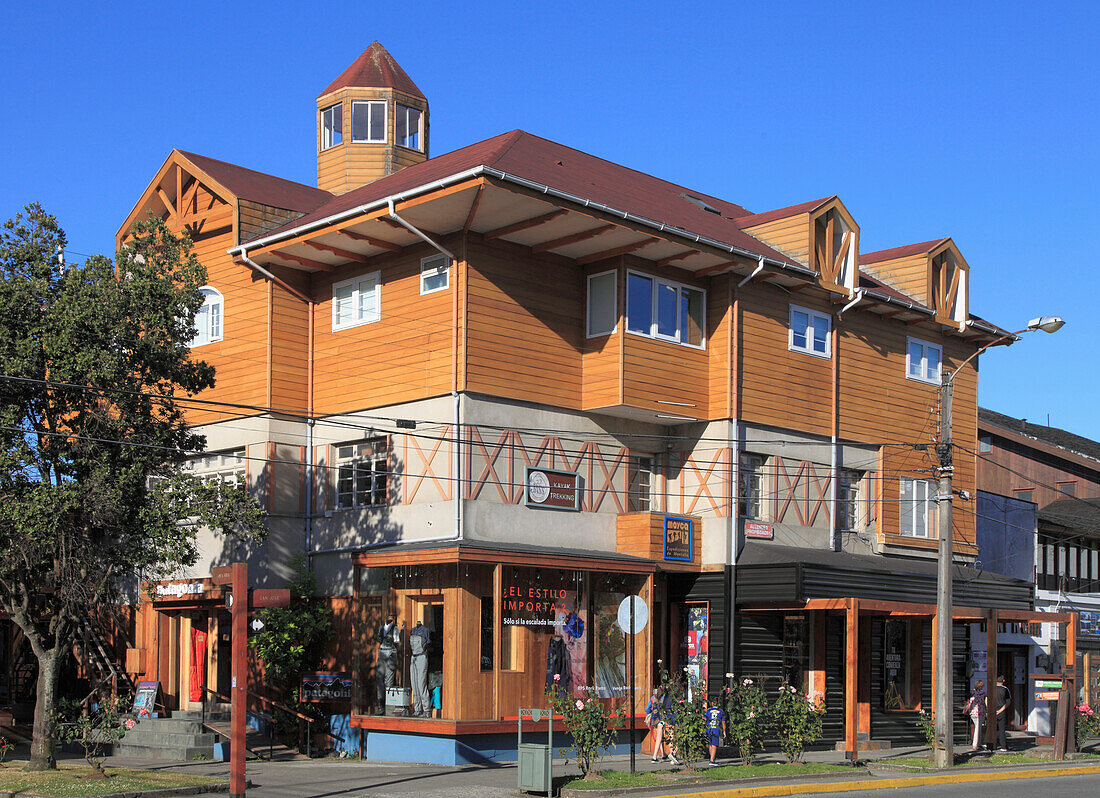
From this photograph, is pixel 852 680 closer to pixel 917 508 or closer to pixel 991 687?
pixel 991 687

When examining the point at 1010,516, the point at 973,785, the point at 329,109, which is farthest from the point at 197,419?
the point at 1010,516

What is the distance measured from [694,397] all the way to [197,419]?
447 inches

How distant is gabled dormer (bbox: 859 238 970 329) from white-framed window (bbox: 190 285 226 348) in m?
17.1

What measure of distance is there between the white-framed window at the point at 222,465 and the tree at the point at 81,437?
227 inches

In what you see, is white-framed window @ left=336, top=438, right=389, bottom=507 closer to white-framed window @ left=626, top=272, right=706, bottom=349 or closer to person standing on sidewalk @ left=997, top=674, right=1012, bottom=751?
white-framed window @ left=626, top=272, right=706, bottom=349

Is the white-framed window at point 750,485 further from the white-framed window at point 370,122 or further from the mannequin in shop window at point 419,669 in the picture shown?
the white-framed window at point 370,122

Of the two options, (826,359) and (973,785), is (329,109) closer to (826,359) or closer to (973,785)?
(826,359)

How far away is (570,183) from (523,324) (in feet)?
10.0

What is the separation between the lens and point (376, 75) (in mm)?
33844

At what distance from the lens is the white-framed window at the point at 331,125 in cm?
3381

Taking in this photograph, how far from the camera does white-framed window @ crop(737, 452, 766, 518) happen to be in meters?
27.7

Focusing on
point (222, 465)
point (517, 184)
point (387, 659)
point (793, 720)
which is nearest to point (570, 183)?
point (517, 184)

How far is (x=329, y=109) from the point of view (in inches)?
1341

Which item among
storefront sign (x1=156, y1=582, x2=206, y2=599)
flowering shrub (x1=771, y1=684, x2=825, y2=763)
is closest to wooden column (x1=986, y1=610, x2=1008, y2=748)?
flowering shrub (x1=771, y1=684, x2=825, y2=763)
